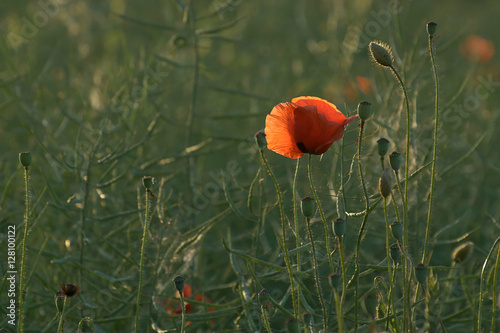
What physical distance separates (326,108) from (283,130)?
3.4 inches

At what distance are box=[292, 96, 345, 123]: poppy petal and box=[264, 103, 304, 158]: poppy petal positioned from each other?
0.04 m

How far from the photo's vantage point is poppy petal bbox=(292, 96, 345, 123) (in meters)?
1.11

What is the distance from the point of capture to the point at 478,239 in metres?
2.09

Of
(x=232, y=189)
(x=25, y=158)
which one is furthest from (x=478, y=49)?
(x=25, y=158)

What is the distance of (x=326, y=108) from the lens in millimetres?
1133

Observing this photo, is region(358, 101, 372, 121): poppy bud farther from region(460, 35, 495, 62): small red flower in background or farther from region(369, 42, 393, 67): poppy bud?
region(460, 35, 495, 62): small red flower in background

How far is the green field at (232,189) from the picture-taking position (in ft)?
4.05

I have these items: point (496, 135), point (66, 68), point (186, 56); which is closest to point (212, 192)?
point (186, 56)

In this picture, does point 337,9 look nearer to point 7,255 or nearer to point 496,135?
point 496,135

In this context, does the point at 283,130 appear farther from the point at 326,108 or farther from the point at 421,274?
the point at 421,274

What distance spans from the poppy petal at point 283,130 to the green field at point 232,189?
0.10 feet
